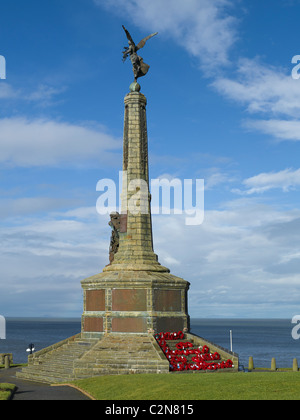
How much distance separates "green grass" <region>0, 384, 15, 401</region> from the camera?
19962mm

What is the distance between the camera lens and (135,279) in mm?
30797

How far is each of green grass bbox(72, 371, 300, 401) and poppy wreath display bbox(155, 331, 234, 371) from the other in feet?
14.2

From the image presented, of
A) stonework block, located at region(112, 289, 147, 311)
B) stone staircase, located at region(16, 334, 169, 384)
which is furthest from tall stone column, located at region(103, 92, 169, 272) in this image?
stone staircase, located at region(16, 334, 169, 384)

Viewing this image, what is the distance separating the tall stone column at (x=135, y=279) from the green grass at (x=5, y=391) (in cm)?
898

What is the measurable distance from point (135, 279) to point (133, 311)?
→ 6.13 feet

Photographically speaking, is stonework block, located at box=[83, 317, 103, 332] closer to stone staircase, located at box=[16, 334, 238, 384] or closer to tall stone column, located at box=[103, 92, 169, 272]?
stone staircase, located at box=[16, 334, 238, 384]

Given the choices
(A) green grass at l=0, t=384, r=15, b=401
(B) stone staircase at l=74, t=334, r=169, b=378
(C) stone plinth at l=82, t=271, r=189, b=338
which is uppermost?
(C) stone plinth at l=82, t=271, r=189, b=338

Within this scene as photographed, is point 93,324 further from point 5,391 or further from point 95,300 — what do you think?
point 5,391

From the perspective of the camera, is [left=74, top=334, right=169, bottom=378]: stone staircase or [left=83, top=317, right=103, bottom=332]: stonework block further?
[left=83, top=317, right=103, bottom=332]: stonework block

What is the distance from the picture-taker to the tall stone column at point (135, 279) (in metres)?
30.8

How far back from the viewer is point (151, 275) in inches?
1243
